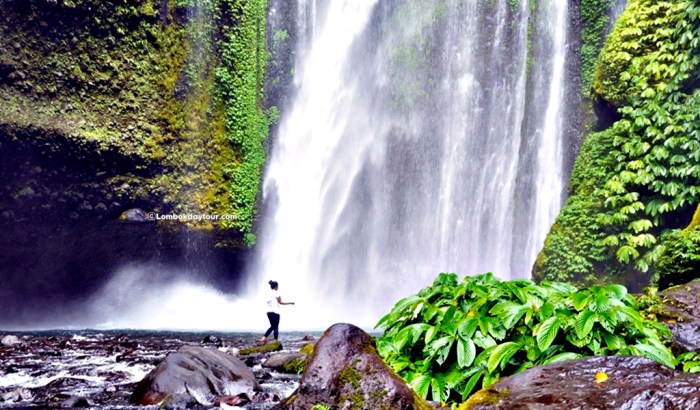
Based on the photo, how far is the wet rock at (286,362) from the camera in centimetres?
778

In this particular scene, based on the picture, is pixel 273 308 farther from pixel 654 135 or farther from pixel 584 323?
pixel 654 135

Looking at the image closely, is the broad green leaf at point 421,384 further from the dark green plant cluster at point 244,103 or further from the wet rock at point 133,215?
the dark green plant cluster at point 244,103

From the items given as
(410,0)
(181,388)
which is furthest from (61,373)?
(410,0)

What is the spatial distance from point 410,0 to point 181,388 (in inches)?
691

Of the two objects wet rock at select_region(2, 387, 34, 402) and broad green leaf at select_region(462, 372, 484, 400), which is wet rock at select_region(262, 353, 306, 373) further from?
broad green leaf at select_region(462, 372, 484, 400)

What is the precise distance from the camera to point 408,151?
19.4 metres

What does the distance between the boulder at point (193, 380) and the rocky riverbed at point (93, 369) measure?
0.19 m

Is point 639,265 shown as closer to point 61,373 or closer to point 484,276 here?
point 484,276

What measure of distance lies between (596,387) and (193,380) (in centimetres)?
445

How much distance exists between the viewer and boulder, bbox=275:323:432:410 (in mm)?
3182

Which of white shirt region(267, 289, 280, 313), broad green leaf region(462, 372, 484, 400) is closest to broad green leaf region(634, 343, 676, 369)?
broad green leaf region(462, 372, 484, 400)

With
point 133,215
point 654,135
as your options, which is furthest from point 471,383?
point 133,215

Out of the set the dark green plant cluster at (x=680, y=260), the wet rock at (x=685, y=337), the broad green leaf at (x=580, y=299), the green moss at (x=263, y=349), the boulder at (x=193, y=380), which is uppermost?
the dark green plant cluster at (x=680, y=260)

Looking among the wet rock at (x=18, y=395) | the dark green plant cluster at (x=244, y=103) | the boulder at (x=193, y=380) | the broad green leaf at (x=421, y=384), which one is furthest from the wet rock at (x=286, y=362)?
the dark green plant cluster at (x=244, y=103)
